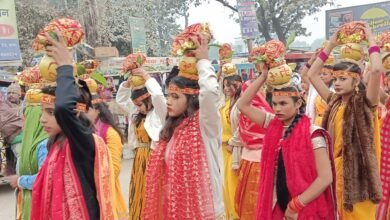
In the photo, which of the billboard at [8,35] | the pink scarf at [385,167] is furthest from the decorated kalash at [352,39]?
the billboard at [8,35]

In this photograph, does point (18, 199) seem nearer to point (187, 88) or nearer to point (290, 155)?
point (187, 88)

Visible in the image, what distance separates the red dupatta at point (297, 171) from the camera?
3.25 m

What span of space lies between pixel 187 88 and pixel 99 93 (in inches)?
72.7

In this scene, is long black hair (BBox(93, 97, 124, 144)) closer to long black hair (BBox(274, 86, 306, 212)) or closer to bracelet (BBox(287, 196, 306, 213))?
long black hair (BBox(274, 86, 306, 212))

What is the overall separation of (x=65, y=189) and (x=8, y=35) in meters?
9.88

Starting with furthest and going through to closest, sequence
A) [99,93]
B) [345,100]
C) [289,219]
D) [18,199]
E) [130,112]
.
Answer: [130,112] → [99,93] → [345,100] → [18,199] → [289,219]

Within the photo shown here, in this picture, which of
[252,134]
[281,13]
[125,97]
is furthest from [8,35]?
[281,13]

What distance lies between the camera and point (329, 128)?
432 cm

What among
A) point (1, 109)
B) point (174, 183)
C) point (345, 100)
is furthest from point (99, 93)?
point (1, 109)

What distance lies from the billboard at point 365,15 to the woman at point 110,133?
23197 mm

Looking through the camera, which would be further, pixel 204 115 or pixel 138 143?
pixel 138 143

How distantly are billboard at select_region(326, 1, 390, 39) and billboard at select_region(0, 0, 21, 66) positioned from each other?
61.1 ft

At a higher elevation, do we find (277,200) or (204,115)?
(204,115)

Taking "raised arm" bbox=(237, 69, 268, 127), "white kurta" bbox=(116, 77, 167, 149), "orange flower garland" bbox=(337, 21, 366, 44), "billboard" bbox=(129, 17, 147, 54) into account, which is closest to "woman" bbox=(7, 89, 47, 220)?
"white kurta" bbox=(116, 77, 167, 149)
